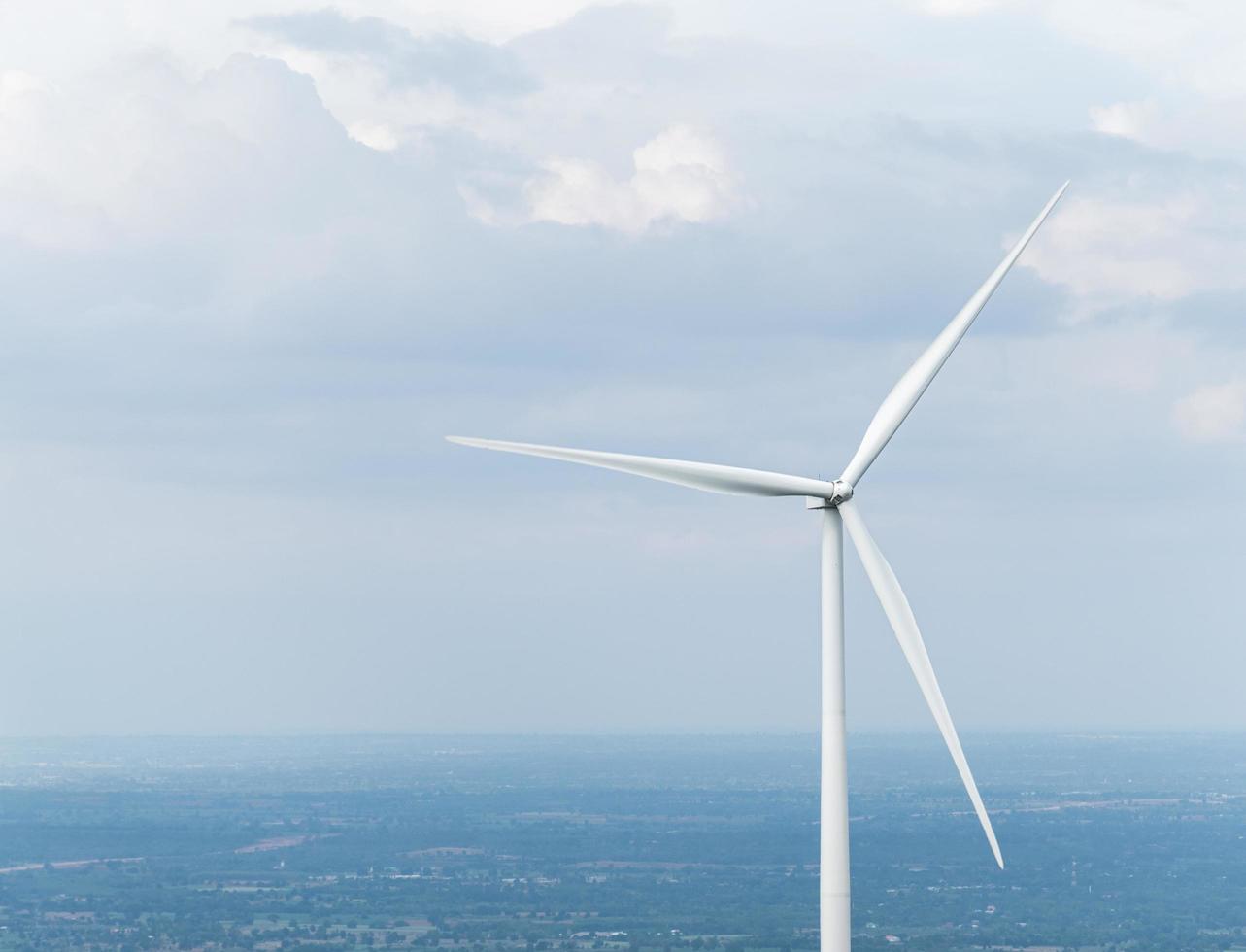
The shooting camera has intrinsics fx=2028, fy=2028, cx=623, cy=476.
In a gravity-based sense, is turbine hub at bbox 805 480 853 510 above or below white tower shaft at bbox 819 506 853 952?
above

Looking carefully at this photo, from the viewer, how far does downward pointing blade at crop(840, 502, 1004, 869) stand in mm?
38125

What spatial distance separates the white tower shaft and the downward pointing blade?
850 millimetres

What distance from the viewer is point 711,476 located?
3897 cm

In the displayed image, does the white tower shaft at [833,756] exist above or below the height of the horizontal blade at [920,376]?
below

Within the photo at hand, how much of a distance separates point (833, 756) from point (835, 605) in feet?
9.17

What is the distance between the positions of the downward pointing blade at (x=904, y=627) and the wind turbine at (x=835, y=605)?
0.02 metres

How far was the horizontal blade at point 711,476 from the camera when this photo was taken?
3753 centimetres

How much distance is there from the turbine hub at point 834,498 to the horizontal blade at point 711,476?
0.09 metres

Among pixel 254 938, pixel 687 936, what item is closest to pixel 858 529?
pixel 687 936

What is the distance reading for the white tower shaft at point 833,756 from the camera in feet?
123

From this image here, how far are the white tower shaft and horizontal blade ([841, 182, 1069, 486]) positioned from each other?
6.78 feet

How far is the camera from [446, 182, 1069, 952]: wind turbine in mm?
37406

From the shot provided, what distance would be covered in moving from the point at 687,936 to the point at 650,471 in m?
153

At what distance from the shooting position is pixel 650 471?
129 ft
